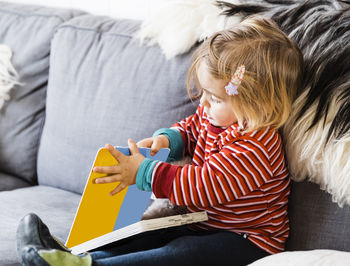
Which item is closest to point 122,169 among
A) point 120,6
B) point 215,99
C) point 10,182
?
point 215,99

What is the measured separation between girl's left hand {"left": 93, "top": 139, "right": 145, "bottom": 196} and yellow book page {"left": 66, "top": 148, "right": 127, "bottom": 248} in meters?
0.01

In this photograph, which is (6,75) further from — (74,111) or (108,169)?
(108,169)

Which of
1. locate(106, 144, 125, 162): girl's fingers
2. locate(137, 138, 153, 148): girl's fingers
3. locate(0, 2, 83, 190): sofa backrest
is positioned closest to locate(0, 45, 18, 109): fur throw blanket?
locate(0, 2, 83, 190): sofa backrest

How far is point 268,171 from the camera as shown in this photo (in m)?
1.05

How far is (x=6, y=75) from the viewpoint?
1.62m

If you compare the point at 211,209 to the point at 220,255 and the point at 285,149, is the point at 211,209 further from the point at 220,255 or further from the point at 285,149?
the point at 285,149

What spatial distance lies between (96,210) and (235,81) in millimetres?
387

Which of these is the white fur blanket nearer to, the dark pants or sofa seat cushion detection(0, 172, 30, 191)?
the dark pants

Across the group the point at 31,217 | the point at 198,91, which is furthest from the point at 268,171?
the point at 31,217

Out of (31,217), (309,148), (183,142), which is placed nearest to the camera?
(31,217)

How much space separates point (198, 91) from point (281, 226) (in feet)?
1.25

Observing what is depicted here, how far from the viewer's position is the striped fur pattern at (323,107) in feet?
3.39

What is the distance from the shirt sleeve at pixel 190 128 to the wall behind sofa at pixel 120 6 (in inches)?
25.8

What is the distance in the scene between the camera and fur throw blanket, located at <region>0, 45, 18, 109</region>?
5.32 feet
